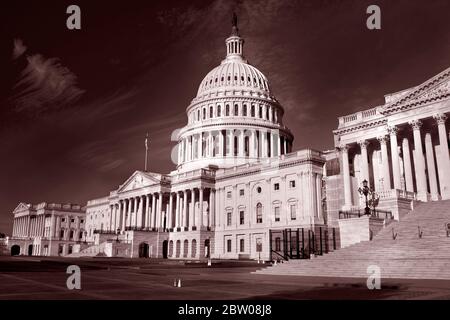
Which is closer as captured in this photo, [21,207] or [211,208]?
[211,208]

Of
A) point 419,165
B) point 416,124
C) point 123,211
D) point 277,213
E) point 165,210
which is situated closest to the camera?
point 419,165

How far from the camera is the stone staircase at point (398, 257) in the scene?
25.3 meters

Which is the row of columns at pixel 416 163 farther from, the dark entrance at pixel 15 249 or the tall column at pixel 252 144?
the dark entrance at pixel 15 249

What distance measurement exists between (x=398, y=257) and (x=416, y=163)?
22.7 meters

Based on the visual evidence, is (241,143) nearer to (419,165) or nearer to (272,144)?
(272,144)

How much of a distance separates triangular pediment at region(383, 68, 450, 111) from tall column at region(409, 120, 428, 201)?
2585 mm

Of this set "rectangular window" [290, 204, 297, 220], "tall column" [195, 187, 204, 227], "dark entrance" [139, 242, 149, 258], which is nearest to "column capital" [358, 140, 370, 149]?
"rectangular window" [290, 204, 297, 220]

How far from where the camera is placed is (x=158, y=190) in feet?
301

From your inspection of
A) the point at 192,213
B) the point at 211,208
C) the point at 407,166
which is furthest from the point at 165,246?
the point at 407,166

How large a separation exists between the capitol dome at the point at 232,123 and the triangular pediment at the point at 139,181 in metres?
13.5

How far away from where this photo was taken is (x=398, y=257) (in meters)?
28.2

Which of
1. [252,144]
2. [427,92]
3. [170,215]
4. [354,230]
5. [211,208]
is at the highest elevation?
[252,144]
